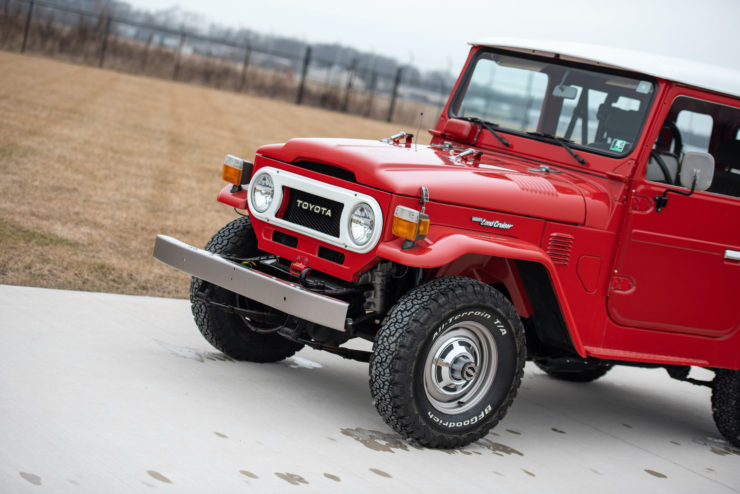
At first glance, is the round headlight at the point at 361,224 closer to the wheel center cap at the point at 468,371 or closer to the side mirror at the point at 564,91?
the wheel center cap at the point at 468,371

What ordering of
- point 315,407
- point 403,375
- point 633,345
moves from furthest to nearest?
1. point 633,345
2. point 315,407
3. point 403,375

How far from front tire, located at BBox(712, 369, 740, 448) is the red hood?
1694 millimetres

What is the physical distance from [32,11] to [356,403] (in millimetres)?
29810

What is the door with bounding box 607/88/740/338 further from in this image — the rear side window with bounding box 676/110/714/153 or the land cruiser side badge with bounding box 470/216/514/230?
the land cruiser side badge with bounding box 470/216/514/230

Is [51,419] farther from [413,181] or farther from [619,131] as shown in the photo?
[619,131]

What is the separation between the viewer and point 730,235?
17.8 ft

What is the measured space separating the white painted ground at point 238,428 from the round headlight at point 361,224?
3.20 ft

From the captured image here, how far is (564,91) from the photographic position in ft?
18.7

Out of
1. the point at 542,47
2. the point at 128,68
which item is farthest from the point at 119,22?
the point at 542,47

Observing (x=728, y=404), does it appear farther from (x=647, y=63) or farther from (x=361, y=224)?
(x=361, y=224)

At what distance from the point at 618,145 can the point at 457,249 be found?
1634 millimetres

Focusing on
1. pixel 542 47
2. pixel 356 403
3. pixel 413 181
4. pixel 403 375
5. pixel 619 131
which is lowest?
pixel 356 403

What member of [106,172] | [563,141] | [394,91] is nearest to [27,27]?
[394,91]

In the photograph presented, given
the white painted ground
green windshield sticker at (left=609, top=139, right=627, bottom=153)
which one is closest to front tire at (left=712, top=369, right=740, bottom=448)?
the white painted ground
